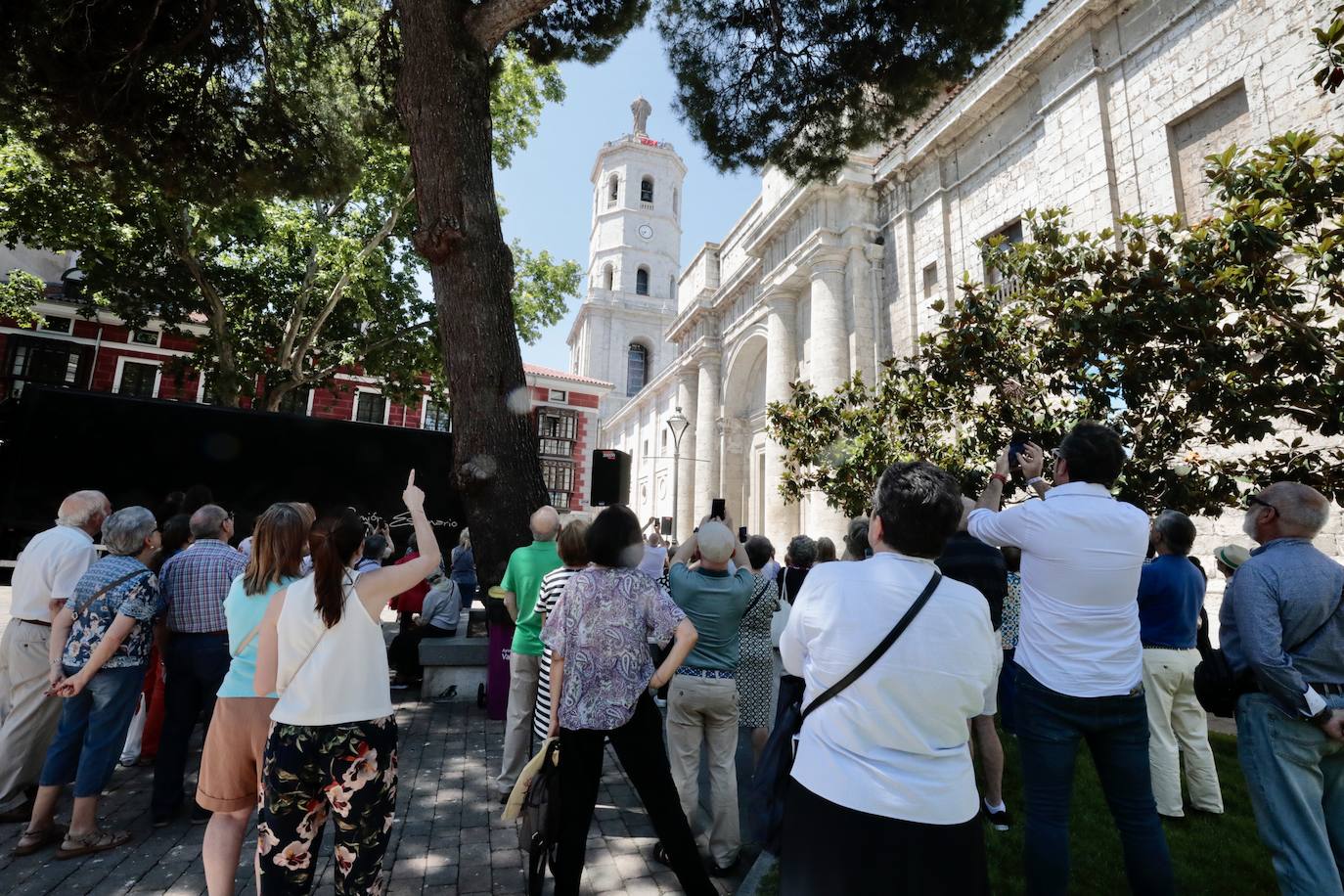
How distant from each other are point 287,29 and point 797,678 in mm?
10073

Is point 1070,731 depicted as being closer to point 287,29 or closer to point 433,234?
point 433,234

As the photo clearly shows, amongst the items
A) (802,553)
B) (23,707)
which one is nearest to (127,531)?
(23,707)

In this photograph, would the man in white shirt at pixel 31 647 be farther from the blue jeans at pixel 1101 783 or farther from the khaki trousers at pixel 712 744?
the blue jeans at pixel 1101 783

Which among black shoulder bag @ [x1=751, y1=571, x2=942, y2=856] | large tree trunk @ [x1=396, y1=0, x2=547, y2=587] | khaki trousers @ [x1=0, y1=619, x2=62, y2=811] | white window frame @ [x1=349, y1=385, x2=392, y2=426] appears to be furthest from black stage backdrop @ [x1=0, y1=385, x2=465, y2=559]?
white window frame @ [x1=349, y1=385, x2=392, y2=426]

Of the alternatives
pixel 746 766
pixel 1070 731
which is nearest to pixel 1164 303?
pixel 1070 731

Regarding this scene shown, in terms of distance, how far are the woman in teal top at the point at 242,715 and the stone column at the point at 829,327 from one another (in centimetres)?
1807

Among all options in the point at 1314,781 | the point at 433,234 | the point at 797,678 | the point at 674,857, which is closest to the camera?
the point at 797,678

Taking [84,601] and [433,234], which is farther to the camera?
[433,234]

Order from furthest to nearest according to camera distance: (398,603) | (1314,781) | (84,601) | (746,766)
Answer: (398,603)
(746,766)
(84,601)
(1314,781)

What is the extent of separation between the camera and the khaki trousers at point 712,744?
3.46m

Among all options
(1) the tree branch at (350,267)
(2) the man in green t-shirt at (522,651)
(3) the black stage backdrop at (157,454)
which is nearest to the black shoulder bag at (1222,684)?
(2) the man in green t-shirt at (522,651)

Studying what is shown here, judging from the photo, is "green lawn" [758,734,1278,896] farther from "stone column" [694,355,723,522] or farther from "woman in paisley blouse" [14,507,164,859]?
"stone column" [694,355,723,522]

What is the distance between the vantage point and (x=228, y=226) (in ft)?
41.4

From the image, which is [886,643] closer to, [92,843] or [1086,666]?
[1086,666]
